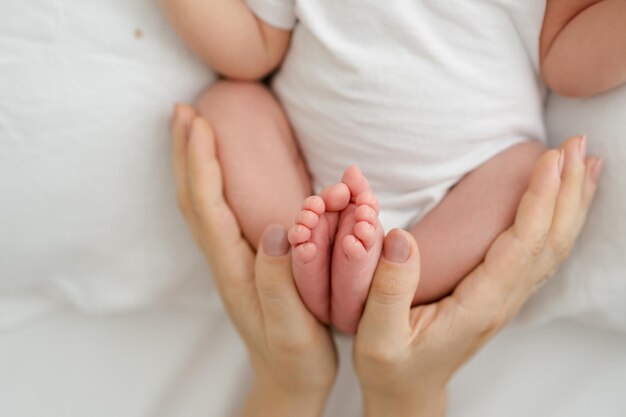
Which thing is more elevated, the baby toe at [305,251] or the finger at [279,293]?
the baby toe at [305,251]

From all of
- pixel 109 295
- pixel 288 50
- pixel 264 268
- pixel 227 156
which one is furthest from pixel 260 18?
pixel 109 295

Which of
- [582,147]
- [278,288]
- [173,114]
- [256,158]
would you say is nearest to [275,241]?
[278,288]

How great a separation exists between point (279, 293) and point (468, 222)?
0.76 feet

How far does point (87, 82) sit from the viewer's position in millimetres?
825

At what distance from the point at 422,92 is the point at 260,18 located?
22 centimetres

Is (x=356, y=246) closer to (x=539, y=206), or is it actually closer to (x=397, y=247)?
(x=397, y=247)

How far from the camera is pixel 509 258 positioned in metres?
0.72

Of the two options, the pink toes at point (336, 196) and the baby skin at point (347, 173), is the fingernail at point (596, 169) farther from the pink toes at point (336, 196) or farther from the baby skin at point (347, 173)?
the pink toes at point (336, 196)

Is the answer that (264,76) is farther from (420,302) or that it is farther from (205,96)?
(420,302)

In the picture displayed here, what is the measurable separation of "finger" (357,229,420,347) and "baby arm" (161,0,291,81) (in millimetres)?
322

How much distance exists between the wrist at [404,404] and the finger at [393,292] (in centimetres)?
9

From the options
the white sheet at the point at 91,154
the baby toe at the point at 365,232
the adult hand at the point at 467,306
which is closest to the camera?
the baby toe at the point at 365,232

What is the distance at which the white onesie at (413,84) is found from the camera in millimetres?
755

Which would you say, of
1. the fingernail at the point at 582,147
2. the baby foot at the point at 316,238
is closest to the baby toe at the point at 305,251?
the baby foot at the point at 316,238
